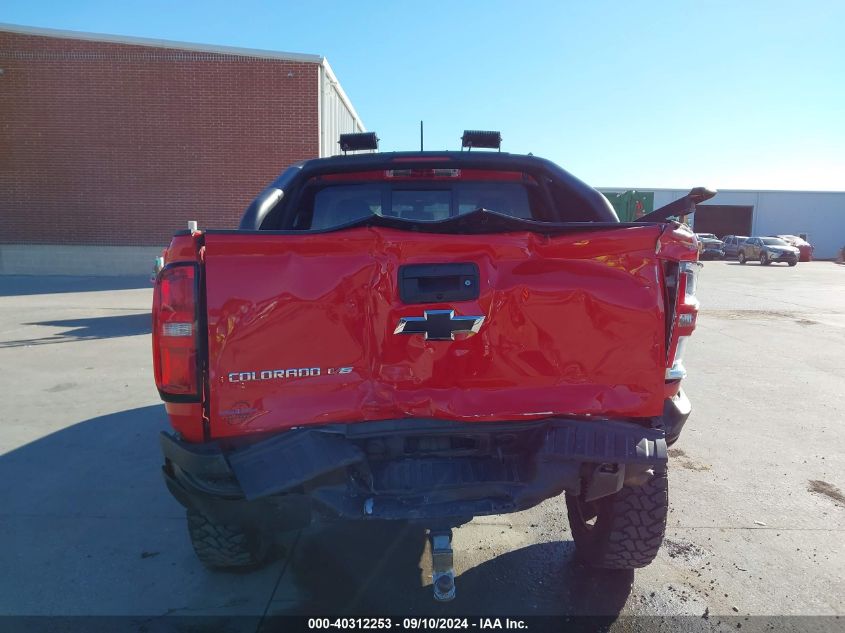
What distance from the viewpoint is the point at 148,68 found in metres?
17.8

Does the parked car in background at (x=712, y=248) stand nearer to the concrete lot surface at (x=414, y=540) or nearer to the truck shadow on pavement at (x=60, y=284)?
the truck shadow on pavement at (x=60, y=284)

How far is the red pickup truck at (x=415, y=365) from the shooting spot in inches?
87.2

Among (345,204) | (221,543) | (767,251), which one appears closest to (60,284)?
(345,204)

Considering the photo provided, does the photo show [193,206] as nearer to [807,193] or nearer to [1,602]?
[1,602]

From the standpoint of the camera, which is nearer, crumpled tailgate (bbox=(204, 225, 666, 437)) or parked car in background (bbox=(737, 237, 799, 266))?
crumpled tailgate (bbox=(204, 225, 666, 437))

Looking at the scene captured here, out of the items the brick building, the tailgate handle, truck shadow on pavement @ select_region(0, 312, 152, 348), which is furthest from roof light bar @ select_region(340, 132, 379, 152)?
the brick building

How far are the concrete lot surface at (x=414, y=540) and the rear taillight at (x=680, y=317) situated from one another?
1180 millimetres

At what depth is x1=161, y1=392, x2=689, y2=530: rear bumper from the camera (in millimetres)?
2193

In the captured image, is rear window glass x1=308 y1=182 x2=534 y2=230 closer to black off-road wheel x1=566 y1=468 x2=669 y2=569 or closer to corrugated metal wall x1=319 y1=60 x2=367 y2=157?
black off-road wheel x1=566 y1=468 x2=669 y2=569

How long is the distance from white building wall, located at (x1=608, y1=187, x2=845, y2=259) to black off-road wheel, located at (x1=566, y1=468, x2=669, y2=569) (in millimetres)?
50112

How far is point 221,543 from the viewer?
113 inches

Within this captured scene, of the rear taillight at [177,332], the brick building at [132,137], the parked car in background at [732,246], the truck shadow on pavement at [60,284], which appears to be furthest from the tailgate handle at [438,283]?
the parked car in background at [732,246]

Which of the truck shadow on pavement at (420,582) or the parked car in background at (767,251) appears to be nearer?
the truck shadow on pavement at (420,582)

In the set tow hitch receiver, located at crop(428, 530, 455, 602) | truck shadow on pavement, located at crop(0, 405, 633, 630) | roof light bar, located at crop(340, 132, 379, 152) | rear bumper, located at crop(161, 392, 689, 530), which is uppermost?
roof light bar, located at crop(340, 132, 379, 152)
